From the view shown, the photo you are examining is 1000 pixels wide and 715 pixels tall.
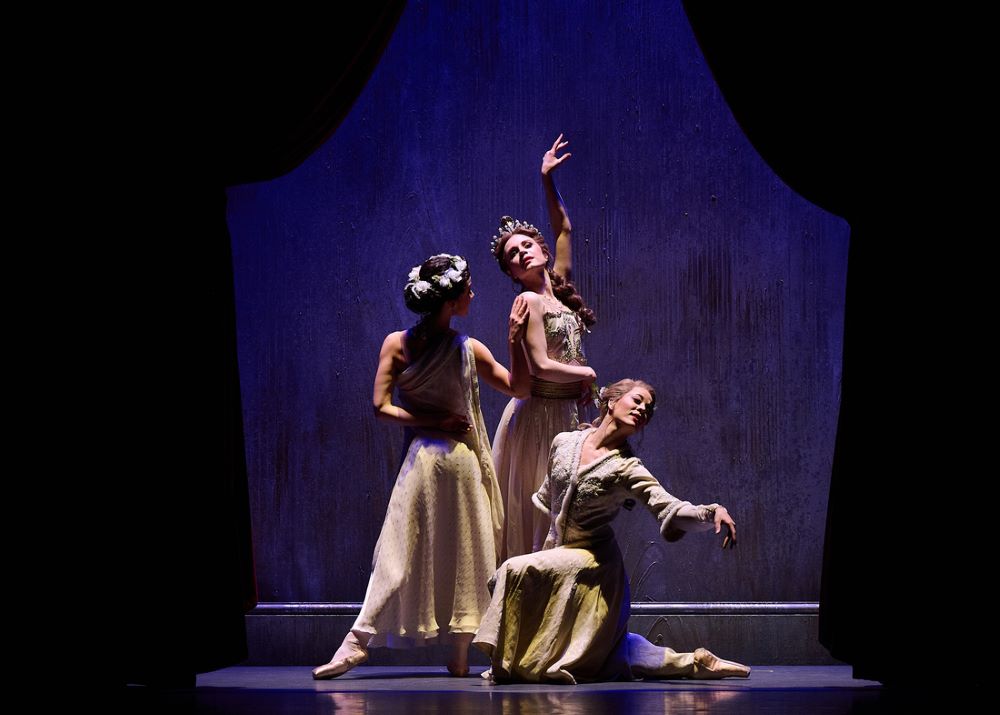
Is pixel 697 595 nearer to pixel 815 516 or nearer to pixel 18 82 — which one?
pixel 815 516

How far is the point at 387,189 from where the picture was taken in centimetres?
550

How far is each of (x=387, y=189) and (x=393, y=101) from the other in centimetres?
39

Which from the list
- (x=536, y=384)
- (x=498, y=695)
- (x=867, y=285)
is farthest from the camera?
(x=536, y=384)

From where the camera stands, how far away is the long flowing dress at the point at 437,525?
434 cm

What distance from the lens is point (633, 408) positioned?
4.17 m

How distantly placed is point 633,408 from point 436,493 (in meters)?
0.79

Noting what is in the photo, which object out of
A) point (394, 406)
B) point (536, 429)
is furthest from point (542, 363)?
point (394, 406)

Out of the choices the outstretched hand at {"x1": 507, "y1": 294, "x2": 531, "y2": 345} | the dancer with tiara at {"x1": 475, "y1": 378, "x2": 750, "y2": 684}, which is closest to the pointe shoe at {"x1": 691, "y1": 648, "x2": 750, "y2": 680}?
the dancer with tiara at {"x1": 475, "y1": 378, "x2": 750, "y2": 684}

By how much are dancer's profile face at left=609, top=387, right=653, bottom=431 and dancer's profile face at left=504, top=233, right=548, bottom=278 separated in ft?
2.23

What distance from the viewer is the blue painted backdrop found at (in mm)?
5320

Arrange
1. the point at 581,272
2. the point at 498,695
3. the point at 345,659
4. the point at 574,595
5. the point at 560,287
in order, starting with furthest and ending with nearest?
the point at 581,272, the point at 560,287, the point at 345,659, the point at 574,595, the point at 498,695

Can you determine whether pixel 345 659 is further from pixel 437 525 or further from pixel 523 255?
pixel 523 255

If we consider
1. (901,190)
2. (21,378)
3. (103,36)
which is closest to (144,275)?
(21,378)

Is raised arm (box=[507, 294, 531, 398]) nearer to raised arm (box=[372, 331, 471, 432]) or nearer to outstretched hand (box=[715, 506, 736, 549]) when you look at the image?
raised arm (box=[372, 331, 471, 432])
